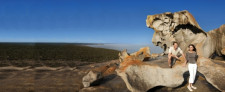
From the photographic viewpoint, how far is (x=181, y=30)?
34.0 feet

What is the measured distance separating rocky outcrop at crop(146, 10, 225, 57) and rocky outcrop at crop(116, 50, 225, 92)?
117 inches

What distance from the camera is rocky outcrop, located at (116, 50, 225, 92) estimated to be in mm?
6594

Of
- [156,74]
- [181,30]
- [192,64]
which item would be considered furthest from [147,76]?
[181,30]

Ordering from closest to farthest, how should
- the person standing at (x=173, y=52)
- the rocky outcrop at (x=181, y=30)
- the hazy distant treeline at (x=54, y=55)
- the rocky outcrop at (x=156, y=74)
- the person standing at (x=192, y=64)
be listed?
1. the person standing at (x=192, y=64)
2. the rocky outcrop at (x=156, y=74)
3. the person standing at (x=173, y=52)
4. the rocky outcrop at (x=181, y=30)
5. the hazy distant treeline at (x=54, y=55)

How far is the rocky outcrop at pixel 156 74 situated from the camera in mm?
6594

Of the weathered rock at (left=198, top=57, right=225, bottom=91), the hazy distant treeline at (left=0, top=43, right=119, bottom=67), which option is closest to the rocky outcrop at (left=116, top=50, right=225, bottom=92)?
the weathered rock at (left=198, top=57, right=225, bottom=91)

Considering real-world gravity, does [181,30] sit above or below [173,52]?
above

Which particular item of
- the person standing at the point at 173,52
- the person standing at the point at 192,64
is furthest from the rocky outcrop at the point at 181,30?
the person standing at the point at 192,64

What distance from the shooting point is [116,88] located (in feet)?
25.2

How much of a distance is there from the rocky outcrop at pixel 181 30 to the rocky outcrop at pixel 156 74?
9.77 ft

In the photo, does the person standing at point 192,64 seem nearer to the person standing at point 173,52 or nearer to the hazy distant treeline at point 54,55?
the person standing at point 173,52

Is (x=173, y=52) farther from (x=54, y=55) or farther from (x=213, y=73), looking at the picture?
(x=54, y=55)

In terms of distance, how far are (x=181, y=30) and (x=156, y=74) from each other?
182 inches

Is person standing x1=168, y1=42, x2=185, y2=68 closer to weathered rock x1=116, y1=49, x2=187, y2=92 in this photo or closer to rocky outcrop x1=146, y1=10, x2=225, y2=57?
weathered rock x1=116, y1=49, x2=187, y2=92
